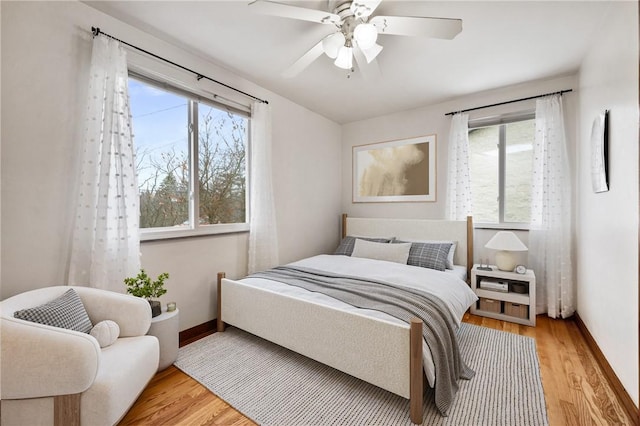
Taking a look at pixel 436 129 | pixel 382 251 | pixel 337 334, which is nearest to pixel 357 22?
pixel 337 334

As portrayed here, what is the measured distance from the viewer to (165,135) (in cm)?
248

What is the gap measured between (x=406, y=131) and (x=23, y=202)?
13.1 ft

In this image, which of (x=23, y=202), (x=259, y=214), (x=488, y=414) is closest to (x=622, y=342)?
(x=488, y=414)

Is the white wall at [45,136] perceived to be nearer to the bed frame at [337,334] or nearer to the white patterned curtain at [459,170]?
the bed frame at [337,334]

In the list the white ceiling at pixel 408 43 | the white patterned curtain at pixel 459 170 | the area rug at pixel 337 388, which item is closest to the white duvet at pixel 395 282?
the area rug at pixel 337 388

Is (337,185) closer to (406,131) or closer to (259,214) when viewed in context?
(406,131)

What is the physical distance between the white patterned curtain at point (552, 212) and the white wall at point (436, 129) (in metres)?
0.15

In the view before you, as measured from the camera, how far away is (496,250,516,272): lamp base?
296cm

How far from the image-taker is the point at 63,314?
1.46 m

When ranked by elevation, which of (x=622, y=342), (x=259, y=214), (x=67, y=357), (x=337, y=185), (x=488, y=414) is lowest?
(x=488, y=414)

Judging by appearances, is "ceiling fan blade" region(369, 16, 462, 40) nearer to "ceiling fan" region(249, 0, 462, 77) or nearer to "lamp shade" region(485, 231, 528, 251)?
"ceiling fan" region(249, 0, 462, 77)

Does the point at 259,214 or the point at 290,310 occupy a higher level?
the point at 259,214

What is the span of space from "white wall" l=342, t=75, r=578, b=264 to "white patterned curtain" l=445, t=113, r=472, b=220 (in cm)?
15

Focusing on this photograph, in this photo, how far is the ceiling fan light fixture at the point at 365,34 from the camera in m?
1.65
